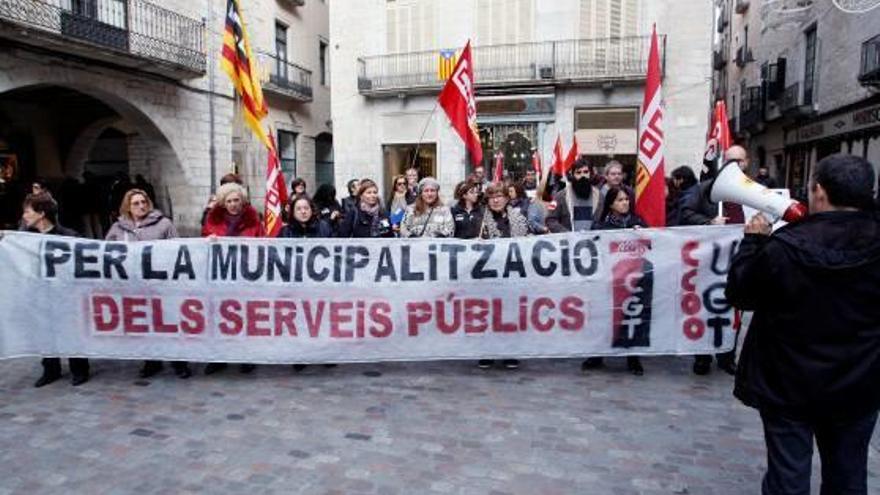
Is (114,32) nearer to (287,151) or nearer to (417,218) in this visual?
(287,151)

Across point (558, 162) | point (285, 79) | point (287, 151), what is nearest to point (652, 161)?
point (558, 162)

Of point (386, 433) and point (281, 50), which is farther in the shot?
point (281, 50)

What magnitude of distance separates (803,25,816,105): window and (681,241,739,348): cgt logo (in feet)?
56.7

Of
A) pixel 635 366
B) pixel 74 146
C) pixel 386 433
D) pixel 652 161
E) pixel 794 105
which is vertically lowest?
pixel 386 433

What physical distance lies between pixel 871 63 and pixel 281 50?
1737 cm

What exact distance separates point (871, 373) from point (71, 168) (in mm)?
18441

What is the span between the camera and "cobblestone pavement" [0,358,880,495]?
3.53m

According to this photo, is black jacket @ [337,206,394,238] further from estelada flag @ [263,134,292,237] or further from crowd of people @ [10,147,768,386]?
estelada flag @ [263,134,292,237]

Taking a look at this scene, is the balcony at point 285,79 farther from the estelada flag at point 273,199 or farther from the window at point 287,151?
the estelada flag at point 273,199

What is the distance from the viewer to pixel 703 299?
521cm

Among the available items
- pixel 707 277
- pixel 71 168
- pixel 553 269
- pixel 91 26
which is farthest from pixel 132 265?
pixel 71 168

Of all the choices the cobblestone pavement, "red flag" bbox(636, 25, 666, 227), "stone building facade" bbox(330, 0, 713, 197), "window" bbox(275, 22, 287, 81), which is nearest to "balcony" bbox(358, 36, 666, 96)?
"stone building facade" bbox(330, 0, 713, 197)

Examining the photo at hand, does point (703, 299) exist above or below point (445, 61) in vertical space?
below

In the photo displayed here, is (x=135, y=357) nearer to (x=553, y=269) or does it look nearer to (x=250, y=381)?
(x=250, y=381)
